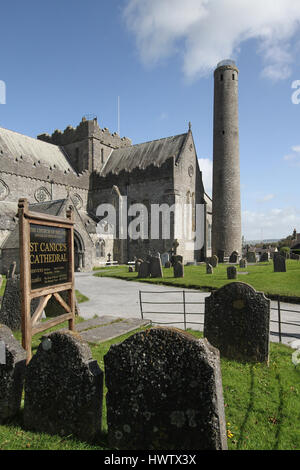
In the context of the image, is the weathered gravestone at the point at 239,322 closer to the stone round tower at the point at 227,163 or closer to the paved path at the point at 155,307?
the paved path at the point at 155,307

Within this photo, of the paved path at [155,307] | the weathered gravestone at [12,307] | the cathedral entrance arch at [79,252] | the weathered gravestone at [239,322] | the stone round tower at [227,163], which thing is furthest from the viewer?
the stone round tower at [227,163]

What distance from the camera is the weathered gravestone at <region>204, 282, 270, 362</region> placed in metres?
4.75

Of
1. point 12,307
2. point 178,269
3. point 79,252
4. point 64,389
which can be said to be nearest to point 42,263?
point 64,389

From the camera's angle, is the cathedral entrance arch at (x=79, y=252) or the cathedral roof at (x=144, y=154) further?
the cathedral roof at (x=144, y=154)

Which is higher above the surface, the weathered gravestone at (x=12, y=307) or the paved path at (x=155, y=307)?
the weathered gravestone at (x=12, y=307)

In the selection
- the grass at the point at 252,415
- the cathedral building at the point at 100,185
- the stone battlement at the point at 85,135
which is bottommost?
the grass at the point at 252,415

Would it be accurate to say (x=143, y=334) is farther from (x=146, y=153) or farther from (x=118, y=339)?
(x=146, y=153)

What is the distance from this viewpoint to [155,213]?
28.5m

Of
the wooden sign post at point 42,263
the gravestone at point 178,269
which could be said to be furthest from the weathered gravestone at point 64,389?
the gravestone at point 178,269

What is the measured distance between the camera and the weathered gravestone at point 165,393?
8.30ft

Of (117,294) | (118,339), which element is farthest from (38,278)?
(117,294)

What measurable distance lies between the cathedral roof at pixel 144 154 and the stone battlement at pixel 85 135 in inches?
75.3

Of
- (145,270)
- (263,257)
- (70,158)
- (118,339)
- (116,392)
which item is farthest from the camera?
(70,158)

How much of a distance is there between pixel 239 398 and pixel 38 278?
361 cm
